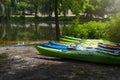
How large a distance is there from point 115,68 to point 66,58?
225 cm

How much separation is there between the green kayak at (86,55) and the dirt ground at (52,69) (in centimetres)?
18

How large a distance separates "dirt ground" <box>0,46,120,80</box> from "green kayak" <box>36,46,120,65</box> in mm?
178

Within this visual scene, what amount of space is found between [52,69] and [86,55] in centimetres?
161

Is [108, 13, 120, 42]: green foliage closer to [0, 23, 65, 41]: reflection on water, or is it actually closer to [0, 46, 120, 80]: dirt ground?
[0, 46, 120, 80]: dirt ground

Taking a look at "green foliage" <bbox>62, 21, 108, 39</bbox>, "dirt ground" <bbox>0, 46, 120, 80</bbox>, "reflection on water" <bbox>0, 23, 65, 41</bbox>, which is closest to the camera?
"dirt ground" <bbox>0, 46, 120, 80</bbox>

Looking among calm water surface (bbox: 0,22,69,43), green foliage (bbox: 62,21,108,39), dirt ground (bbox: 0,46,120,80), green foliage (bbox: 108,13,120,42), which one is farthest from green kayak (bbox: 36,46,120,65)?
calm water surface (bbox: 0,22,69,43)

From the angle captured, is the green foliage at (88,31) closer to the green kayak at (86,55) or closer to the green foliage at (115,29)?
the green foliage at (115,29)

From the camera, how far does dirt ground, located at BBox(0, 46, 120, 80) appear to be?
371 inches

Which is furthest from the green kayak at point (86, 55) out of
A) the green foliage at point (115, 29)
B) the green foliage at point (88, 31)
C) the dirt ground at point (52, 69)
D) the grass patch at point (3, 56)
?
the green foliage at point (88, 31)

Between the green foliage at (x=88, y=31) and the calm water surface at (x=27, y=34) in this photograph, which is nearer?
the green foliage at (x=88, y=31)

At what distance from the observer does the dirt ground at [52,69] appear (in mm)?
9414

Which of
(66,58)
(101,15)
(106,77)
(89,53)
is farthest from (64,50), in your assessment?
(101,15)

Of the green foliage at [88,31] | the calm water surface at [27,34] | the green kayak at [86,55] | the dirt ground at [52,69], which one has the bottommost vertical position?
the calm water surface at [27,34]

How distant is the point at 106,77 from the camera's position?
930cm
